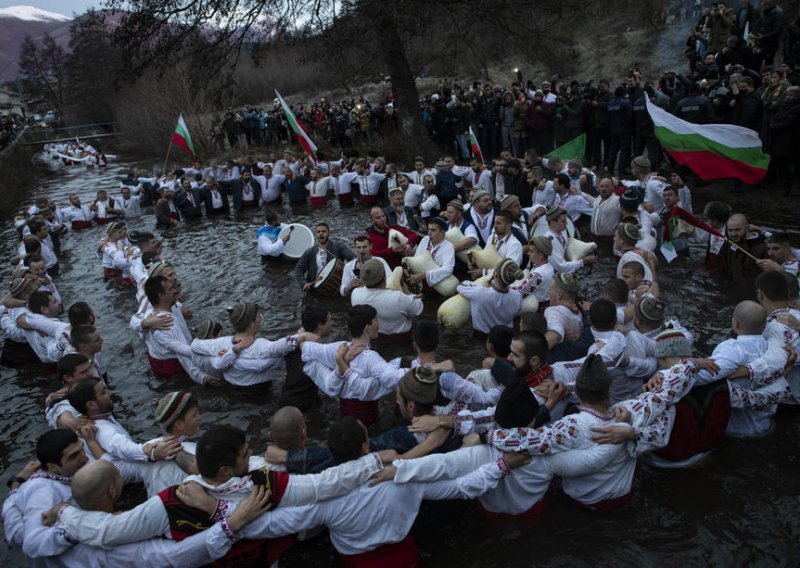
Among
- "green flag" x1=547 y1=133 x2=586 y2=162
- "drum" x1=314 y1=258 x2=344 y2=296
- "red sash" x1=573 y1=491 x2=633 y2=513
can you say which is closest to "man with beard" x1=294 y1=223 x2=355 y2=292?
"drum" x1=314 y1=258 x2=344 y2=296

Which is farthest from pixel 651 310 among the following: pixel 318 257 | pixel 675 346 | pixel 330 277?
pixel 318 257

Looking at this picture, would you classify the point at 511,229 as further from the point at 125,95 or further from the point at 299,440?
the point at 125,95

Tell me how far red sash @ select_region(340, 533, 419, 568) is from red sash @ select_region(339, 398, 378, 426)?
1.58 metres

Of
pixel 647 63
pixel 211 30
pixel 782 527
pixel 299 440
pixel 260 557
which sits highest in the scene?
pixel 211 30

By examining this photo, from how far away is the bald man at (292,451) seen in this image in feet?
12.3

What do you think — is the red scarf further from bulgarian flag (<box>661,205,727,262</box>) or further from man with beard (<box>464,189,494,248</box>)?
bulgarian flag (<box>661,205,727,262</box>)

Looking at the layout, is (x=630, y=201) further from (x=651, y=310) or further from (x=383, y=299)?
(x=383, y=299)

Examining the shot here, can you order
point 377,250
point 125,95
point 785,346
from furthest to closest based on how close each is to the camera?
point 125,95
point 377,250
point 785,346

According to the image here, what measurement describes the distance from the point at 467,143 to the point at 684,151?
11678 millimetres

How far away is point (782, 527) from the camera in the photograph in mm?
3986

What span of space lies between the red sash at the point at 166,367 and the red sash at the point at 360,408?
2693 millimetres

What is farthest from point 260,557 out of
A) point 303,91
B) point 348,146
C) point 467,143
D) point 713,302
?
point 303,91

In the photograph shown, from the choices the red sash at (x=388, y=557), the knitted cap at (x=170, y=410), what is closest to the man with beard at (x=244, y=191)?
the knitted cap at (x=170, y=410)

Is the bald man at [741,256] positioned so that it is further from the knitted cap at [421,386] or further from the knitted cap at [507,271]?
the knitted cap at [421,386]
